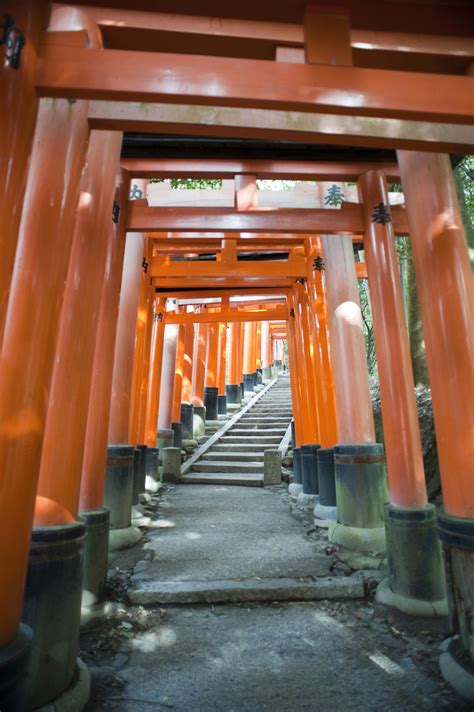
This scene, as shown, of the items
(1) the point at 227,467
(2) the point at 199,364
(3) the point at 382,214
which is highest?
(2) the point at 199,364

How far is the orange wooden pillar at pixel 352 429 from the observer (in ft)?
13.9

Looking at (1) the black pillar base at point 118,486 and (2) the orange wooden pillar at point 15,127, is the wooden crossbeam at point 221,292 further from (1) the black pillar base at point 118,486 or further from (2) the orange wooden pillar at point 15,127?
(2) the orange wooden pillar at point 15,127

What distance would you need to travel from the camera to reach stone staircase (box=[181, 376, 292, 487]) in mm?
8164

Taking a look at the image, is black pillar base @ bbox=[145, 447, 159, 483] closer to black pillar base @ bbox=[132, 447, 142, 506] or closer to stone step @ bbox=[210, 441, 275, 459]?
black pillar base @ bbox=[132, 447, 142, 506]

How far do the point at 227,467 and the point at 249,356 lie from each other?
993cm

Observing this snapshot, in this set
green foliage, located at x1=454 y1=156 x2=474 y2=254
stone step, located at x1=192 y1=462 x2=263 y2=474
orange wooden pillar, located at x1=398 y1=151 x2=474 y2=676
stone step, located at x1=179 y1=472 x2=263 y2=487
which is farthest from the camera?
stone step, located at x1=192 y1=462 x2=263 y2=474

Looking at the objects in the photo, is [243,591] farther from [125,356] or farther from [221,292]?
[221,292]

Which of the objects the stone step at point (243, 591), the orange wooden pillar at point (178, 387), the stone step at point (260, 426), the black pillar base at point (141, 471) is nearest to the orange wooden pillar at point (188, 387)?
the orange wooden pillar at point (178, 387)

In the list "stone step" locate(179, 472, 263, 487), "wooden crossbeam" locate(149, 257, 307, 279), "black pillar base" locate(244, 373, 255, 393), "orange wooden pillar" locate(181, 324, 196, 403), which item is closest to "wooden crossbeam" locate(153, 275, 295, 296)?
"wooden crossbeam" locate(149, 257, 307, 279)

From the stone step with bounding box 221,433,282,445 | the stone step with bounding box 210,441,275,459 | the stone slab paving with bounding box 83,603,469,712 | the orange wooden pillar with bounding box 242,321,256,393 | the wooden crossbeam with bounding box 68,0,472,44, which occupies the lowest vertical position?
the stone slab paving with bounding box 83,603,469,712

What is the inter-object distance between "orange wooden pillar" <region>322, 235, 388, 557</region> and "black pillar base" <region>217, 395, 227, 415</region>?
9.38 m

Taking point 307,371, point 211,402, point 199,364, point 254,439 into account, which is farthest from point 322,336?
point 211,402

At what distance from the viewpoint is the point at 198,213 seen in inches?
169

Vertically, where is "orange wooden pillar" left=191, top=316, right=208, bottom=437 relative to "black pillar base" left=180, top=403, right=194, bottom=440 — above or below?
above
